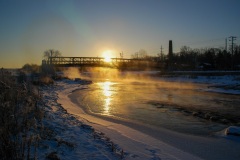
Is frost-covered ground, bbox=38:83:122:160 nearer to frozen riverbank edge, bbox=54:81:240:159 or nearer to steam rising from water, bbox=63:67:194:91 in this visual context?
frozen riverbank edge, bbox=54:81:240:159

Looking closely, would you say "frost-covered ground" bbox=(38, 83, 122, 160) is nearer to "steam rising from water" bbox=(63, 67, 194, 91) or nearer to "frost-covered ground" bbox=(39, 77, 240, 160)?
"frost-covered ground" bbox=(39, 77, 240, 160)

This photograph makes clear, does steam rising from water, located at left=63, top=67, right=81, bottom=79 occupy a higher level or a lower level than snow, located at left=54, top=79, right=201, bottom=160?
higher

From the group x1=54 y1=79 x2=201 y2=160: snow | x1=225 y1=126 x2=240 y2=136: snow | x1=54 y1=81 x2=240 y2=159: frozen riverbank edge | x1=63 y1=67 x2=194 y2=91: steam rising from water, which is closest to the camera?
x1=54 y1=79 x2=201 y2=160: snow

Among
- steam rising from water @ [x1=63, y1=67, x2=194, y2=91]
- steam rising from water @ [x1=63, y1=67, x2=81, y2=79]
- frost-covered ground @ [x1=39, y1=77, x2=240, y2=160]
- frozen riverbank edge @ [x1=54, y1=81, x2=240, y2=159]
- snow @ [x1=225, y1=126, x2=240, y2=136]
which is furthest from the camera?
steam rising from water @ [x1=63, y1=67, x2=81, y2=79]

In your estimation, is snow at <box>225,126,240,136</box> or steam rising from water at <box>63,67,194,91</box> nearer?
snow at <box>225,126,240,136</box>

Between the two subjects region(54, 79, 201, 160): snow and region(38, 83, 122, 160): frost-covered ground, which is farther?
region(54, 79, 201, 160): snow

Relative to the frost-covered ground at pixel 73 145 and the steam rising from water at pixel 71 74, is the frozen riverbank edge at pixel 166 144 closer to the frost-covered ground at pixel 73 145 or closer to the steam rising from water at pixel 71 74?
the frost-covered ground at pixel 73 145

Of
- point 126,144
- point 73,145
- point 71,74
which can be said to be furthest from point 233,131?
point 71,74

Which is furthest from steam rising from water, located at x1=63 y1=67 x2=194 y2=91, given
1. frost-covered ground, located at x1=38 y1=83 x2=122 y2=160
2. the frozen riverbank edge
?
frost-covered ground, located at x1=38 y1=83 x2=122 y2=160

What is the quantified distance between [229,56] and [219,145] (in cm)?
7971

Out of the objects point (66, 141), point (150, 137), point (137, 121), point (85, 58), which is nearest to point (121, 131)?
point (150, 137)

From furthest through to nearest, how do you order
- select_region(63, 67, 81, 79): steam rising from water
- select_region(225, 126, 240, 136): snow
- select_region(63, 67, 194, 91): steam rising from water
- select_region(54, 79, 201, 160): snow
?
1. select_region(63, 67, 81, 79): steam rising from water
2. select_region(63, 67, 194, 91): steam rising from water
3. select_region(225, 126, 240, 136): snow
4. select_region(54, 79, 201, 160): snow

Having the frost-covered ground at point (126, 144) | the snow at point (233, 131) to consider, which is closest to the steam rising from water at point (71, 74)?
the frost-covered ground at point (126, 144)

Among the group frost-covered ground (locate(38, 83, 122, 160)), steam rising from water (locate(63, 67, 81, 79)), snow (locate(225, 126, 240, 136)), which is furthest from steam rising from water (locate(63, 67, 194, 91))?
frost-covered ground (locate(38, 83, 122, 160))
